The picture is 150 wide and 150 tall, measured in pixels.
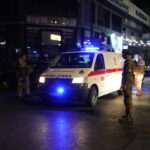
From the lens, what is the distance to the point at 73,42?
21.2 metres

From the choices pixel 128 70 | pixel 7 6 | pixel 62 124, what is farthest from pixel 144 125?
pixel 7 6

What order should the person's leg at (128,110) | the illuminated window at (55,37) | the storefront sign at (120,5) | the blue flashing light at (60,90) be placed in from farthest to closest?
the storefront sign at (120,5) < the illuminated window at (55,37) < the blue flashing light at (60,90) < the person's leg at (128,110)

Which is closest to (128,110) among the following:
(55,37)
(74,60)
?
(74,60)

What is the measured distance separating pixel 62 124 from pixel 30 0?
14.4 metres

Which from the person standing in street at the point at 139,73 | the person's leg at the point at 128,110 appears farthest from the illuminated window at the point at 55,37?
the person's leg at the point at 128,110

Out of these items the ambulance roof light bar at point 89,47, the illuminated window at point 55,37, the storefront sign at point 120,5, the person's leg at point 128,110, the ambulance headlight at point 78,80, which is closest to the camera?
the person's leg at point 128,110

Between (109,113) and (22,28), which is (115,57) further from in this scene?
(22,28)

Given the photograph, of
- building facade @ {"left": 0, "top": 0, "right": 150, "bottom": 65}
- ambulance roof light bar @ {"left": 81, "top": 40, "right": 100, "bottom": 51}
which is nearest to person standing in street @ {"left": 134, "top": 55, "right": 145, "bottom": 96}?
ambulance roof light bar @ {"left": 81, "top": 40, "right": 100, "bottom": 51}

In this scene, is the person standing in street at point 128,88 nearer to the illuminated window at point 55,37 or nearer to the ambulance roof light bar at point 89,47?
the ambulance roof light bar at point 89,47

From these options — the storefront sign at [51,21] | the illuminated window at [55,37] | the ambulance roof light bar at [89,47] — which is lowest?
the ambulance roof light bar at [89,47]

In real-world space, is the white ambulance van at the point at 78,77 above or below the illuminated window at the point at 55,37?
below

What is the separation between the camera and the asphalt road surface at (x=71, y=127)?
5.67 metres

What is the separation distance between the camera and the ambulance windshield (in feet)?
33.4

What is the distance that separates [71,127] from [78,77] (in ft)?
9.04
